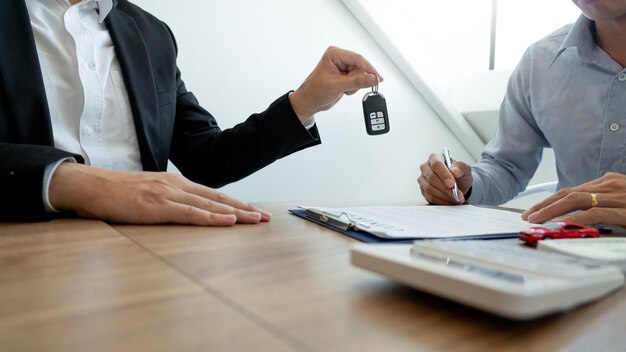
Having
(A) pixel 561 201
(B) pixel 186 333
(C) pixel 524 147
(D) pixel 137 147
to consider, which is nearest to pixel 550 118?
(C) pixel 524 147

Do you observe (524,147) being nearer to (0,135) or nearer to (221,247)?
(221,247)

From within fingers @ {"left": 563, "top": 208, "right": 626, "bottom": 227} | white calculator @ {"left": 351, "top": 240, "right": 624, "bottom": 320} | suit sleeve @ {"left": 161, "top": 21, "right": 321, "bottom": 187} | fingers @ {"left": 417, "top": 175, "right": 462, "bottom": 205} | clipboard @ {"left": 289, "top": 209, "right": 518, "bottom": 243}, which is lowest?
fingers @ {"left": 417, "top": 175, "right": 462, "bottom": 205}

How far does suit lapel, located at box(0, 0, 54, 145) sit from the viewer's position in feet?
2.73

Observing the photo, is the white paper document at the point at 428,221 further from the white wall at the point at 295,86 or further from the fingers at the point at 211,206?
the white wall at the point at 295,86

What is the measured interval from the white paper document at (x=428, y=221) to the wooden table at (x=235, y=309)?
145mm

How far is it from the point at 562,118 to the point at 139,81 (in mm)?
1055

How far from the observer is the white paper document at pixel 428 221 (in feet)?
1.96

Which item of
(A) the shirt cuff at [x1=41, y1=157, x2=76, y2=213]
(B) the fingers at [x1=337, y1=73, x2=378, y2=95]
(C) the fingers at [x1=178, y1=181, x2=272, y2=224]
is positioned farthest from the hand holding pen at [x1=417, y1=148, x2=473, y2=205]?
(A) the shirt cuff at [x1=41, y1=157, x2=76, y2=213]

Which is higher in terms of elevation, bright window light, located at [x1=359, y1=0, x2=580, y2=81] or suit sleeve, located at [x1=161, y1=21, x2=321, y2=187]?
bright window light, located at [x1=359, y1=0, x2=580, y2=81]

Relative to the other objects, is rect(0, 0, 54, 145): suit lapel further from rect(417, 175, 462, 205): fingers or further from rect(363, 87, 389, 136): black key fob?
rect(417, 175, 462, 205): fingers

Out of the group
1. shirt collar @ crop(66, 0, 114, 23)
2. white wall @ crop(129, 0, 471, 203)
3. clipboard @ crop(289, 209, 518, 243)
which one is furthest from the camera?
white wall @ crop(129, 0, 471, 203)

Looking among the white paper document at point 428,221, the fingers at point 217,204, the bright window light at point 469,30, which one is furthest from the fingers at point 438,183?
the bright window light at point 469,30

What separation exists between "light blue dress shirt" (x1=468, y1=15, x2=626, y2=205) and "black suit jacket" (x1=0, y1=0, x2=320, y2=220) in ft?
1.83

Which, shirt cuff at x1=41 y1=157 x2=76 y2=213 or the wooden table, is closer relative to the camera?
the wooden table
